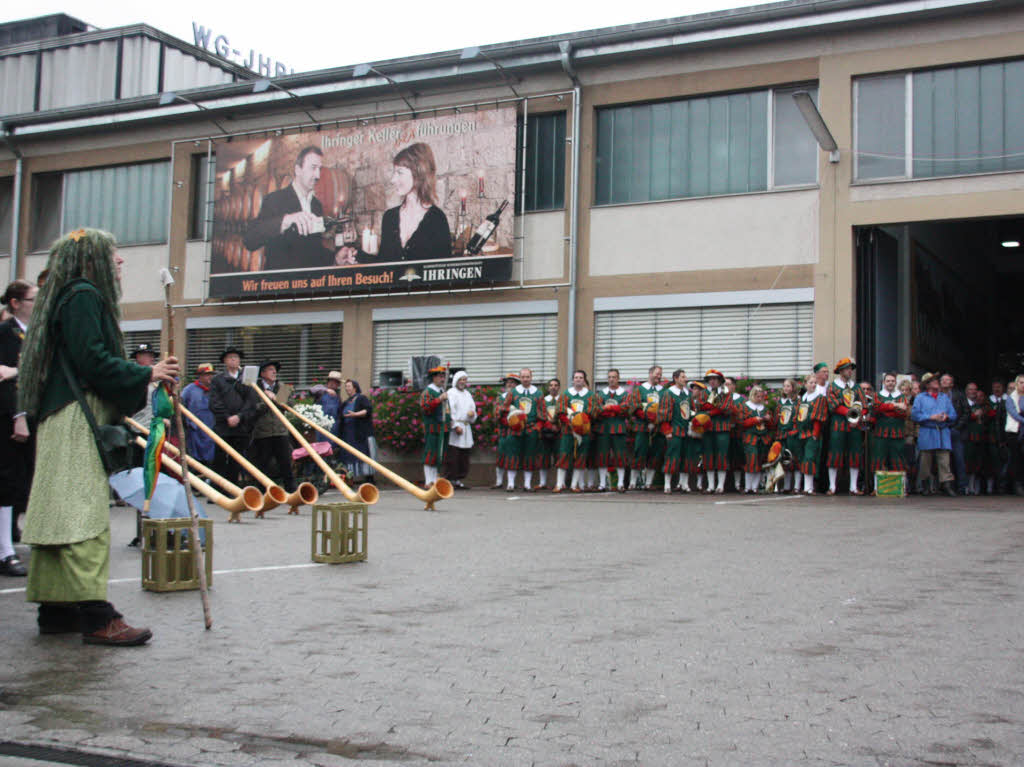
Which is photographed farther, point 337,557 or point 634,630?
point 337,557

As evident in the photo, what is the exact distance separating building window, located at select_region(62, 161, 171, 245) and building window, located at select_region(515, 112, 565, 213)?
31.3ft

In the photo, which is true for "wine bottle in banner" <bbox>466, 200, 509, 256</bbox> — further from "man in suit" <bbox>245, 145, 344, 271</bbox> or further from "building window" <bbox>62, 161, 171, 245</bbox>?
"building window" <bbox>62, 161, 171, 245</bbox>

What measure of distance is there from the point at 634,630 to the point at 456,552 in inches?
152

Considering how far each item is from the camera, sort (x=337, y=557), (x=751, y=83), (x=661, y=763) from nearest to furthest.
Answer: (x=661, y=763) < (x=337, y=557) < (x=751, y=83)

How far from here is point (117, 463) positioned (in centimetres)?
578

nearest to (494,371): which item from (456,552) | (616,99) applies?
(616,99)

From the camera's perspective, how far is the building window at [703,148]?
21.6 m

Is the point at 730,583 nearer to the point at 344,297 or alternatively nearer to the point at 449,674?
the point at 449,674

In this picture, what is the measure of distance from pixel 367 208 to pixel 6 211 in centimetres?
1207

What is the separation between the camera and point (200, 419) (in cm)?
1631

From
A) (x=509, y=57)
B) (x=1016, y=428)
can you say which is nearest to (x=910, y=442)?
(x=1016, y=428)

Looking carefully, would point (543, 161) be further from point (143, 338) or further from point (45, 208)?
point (45, 208)

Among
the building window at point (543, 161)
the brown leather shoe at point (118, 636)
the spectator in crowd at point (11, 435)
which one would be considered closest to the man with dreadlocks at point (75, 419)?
the brown leather shoe at point (118, 636)

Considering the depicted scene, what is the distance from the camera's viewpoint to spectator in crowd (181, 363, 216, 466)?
53.2ft
